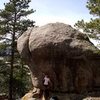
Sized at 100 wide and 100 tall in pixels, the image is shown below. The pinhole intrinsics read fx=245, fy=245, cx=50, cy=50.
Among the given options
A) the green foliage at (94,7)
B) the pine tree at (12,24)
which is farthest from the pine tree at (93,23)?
the pine tree at (12,24)

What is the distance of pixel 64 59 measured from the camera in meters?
17.2

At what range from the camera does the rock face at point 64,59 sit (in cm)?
1677

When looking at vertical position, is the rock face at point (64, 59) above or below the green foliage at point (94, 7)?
below

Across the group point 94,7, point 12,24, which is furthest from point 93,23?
point 12,24

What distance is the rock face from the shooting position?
1677 cm

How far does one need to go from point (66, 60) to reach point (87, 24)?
4.32 meters

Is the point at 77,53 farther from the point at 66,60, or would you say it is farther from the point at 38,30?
the point at 38,30

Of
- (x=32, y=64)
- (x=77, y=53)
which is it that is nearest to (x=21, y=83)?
(x=32, y=64)

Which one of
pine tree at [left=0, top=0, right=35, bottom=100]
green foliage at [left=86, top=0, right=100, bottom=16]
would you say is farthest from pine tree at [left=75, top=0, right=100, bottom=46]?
pine tree at [left=0, top=0, right=35, bottom=100]

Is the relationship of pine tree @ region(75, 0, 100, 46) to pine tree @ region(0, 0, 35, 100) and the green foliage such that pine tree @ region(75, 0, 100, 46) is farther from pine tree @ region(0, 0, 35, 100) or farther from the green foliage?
pine tree @ region(0, 0, 35, 100)

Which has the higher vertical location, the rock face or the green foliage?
the green foliage

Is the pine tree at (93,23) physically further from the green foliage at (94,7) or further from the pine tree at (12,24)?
the pine tree at (12,24)

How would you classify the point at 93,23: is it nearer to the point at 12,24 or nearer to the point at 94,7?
the point at 94,7

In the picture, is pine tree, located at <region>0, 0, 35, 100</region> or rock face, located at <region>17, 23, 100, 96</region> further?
pine tree, located at <region>0, 0, 35, 100</region>
